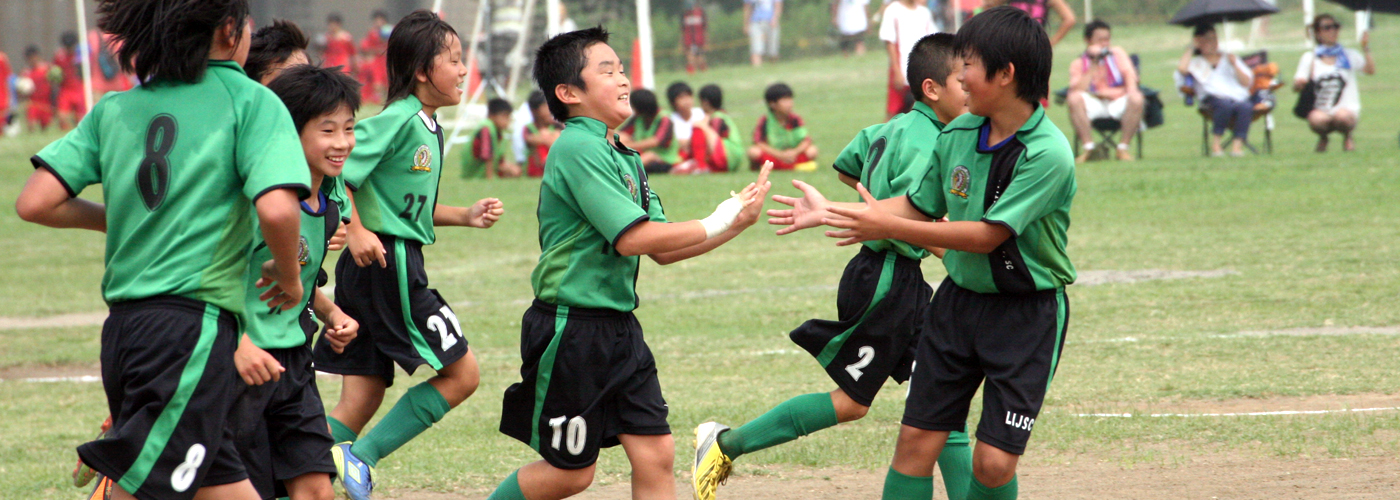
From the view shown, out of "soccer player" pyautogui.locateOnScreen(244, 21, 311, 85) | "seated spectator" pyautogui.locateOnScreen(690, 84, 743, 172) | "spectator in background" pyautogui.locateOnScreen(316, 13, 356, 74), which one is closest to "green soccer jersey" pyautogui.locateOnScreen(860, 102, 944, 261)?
"soccer player" pyautogui.locateOnScreen(244, 21, 311, 85)

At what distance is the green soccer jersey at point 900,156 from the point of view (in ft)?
14.4

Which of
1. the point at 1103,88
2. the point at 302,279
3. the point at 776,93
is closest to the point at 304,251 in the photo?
the point at 302,279

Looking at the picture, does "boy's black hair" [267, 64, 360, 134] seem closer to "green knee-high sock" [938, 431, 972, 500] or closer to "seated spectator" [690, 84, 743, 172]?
"green knee-high sock" [938, 431, 972, 500]

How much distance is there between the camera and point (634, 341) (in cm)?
386

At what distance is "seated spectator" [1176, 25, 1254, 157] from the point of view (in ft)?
45.4

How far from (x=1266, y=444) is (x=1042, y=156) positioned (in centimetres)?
206

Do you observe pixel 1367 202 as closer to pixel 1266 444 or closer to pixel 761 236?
pixel 761 236

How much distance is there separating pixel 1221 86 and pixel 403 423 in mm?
11490

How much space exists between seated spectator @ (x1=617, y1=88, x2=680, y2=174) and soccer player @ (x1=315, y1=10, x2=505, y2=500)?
992 centimetres

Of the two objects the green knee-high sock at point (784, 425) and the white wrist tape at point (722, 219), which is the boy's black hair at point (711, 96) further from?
the white wrist tape at point (722, 219)

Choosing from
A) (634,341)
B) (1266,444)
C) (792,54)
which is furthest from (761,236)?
(792,54)

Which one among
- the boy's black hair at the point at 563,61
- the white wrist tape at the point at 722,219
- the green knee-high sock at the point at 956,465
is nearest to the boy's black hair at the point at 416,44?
the boy's black hair at the point at 563,61

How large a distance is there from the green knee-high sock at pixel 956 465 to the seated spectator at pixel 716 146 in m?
10.3

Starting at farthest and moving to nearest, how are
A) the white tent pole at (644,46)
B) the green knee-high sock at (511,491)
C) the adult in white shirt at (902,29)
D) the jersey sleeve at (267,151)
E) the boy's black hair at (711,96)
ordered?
the white tent pole at (644,46), the boy's black hair at (711,96), the adult in white shirt at (902,29), the green knee-high sock at (511,491), the jersey sleeve at (267,151)
